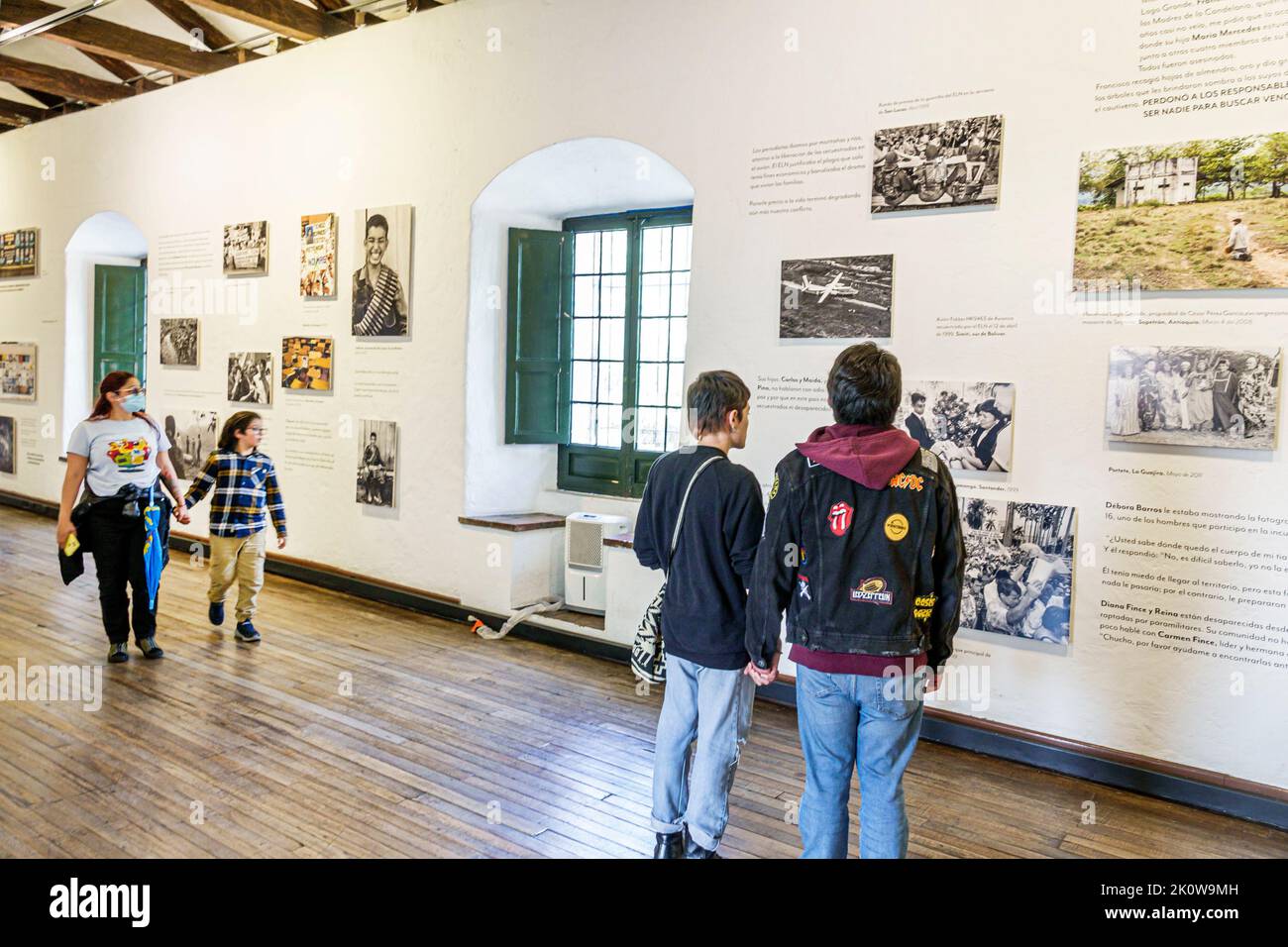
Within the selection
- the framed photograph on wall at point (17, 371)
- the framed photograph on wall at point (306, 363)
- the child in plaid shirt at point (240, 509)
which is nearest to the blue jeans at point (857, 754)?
the child in plaid shirt at point (240, 509)

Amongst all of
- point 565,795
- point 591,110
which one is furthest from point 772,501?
point 591,110

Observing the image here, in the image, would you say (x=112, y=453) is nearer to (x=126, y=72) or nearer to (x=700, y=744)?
(x=700, y=744)

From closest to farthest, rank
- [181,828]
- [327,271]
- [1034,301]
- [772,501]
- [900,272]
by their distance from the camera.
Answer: [772,501] → [181,828] → [1034,301] → [900,272] → [327,271]

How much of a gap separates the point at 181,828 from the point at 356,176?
217 inches

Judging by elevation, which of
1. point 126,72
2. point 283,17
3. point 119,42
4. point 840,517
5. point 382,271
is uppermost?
point 126,72

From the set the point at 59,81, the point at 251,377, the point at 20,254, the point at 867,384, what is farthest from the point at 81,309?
the point at 867,384

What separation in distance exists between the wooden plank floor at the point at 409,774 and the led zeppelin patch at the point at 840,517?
1.52 meters

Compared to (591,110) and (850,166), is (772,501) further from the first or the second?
(591,110)

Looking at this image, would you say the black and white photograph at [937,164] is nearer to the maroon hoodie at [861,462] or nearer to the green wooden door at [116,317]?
the maroon hoodie at [861,462]

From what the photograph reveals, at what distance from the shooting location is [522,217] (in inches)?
289

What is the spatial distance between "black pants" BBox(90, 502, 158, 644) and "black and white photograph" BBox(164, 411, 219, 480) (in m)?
3.45

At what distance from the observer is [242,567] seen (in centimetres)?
641

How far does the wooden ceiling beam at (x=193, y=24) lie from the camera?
902 centimetres

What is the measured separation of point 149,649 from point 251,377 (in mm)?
3391
